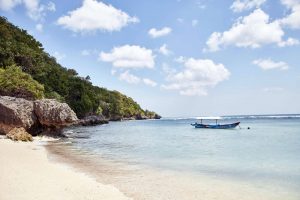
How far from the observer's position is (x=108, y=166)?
17.0m

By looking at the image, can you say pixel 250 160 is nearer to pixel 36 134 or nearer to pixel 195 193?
pixel 195 193

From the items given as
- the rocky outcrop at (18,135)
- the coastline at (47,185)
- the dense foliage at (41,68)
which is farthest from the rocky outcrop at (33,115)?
the coastline at (47,185)

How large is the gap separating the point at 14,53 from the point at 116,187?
170 ft

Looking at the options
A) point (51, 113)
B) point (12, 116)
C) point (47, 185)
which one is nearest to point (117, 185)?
point (47, 185)

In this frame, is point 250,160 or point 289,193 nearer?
point 289,193

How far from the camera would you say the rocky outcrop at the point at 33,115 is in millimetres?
27688

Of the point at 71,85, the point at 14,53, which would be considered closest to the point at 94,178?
the point at 14,53

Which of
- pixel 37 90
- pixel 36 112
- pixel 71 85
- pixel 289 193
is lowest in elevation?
pixel 289 193

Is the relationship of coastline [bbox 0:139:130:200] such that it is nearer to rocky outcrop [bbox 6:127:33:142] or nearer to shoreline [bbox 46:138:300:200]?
shoreline [bbox 46:138:300:200]

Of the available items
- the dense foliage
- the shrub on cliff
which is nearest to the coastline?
the shrub on cliff

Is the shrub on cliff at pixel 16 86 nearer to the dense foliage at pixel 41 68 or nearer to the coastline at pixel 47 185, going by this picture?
the dense foliage at pixel 41 68

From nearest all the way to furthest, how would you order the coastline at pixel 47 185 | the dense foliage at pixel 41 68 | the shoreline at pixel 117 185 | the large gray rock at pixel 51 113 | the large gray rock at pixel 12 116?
1. the coastline at pixel 47 185
2. the shoreline at pixel 117 185
3. the large gray rock at pixel 12 116
4. the large gray rock at pixel 51 113
5. the dense foliage at pixel 41 68

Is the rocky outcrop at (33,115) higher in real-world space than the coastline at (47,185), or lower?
higher

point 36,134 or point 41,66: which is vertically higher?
point 41,66
